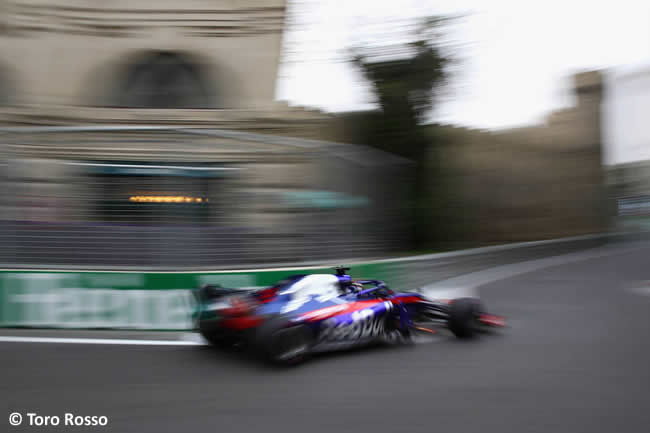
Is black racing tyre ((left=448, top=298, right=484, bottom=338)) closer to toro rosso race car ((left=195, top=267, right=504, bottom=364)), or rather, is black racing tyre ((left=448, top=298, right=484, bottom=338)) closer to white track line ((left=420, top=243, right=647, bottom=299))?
toro rosso race car ((left=195, top=267, right=504, bottom=364))

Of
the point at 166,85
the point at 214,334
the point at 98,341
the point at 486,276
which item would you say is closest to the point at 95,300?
the point at 98,341

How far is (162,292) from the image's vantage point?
21.5ft

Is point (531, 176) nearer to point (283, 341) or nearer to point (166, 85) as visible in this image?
point (166, 85)

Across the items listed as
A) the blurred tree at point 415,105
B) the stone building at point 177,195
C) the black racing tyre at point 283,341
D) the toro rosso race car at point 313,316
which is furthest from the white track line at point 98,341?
the blurred tree at point 415,105

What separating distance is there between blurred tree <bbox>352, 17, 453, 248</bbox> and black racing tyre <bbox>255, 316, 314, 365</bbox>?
10.1 metres

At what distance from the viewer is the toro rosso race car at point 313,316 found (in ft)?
14.9

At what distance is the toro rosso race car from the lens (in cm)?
454

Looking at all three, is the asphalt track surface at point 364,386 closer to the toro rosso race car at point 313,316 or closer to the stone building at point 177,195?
the toro rosso race car at point 313,316

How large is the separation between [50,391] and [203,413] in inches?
55.5

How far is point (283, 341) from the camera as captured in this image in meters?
4.48

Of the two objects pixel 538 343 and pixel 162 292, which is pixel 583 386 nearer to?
pixel 538 343

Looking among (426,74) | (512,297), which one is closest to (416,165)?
(426,74)

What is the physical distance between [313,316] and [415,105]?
444 inches

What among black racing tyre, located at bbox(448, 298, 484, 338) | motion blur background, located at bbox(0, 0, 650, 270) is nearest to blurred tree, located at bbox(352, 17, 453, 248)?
motion blur background, located at bbox(0, 0, 650, 270)
